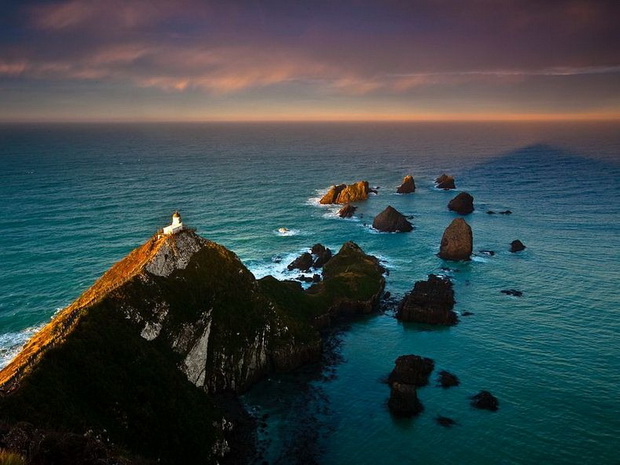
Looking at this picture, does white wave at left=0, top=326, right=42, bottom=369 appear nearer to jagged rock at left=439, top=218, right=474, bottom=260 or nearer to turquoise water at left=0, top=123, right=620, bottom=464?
turquoise water at left=0, top=123, right=620, bottom=464

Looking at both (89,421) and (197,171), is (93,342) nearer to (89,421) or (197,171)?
(89,421)

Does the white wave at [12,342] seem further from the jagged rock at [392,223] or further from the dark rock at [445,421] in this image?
the jagged rock at [392,223]

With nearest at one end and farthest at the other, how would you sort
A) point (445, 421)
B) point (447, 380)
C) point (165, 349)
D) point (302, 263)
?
point (165, 349) → point (445, 421) → point (447, 380) → point (302, 263)

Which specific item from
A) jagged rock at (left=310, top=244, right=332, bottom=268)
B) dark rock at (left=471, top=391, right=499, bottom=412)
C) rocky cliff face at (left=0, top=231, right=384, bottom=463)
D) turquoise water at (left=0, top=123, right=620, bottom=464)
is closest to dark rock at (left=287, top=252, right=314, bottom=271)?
jagged rock at (left=310, top=244, right=332, bottom=268)

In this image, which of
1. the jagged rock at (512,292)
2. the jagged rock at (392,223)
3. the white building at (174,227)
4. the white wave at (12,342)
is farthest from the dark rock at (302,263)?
the white wave at (12,342)

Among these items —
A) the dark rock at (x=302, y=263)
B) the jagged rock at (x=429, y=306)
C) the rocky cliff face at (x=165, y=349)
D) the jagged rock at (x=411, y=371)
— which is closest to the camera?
the rocky cliff face at (x=165, y=349)

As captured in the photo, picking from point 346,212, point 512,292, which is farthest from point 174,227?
point 346,212

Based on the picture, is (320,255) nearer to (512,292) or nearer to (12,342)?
(512,292)

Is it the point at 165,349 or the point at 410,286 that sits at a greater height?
the point at 165,349
